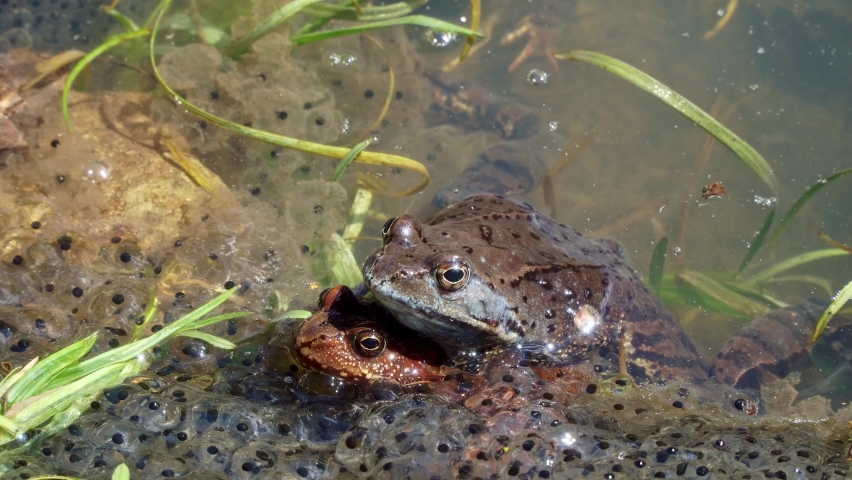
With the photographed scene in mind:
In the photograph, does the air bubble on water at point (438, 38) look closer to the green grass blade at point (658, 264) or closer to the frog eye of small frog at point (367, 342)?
the green grass blade at point (658, 264)

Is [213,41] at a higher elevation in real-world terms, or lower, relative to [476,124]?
higher

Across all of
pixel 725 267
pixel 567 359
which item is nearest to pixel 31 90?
pixel 567 359

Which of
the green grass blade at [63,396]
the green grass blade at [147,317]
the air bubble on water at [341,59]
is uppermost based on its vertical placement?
the air bubble on water at [341,59]

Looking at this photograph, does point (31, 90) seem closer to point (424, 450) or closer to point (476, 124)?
point (476, 124)

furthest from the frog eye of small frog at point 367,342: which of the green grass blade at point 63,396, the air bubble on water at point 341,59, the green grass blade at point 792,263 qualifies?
the green grass blade at point 792,263

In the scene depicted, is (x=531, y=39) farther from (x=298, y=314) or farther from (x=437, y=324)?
(x=298, y=314)

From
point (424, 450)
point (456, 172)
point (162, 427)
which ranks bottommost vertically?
point (162, 427)

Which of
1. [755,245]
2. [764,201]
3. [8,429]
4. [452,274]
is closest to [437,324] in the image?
[452,274]
